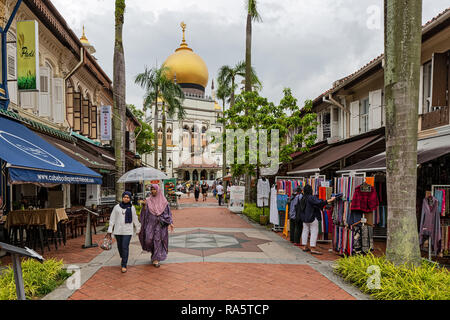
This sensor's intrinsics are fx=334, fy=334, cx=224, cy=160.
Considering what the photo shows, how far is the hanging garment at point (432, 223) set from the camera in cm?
711

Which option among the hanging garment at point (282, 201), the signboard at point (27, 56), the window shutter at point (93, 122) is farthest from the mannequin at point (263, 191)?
the window shutter at point (93, 122)

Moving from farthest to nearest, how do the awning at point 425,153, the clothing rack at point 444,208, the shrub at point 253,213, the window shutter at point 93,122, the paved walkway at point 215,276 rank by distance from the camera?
1. the window shutter at point 93,122
2. the shrub at point 253,213
3. the awning at point 425,153
4. the clothing rack at point 444,208
5. the paved walkway at point 215,276

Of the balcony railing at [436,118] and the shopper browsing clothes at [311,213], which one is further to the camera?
the balcony railing at [436,118]

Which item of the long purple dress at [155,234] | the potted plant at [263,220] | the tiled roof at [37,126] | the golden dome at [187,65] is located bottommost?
the potted plant at [263,220]

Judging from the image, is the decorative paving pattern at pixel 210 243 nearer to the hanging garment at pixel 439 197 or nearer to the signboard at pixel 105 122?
the hanging garment at pixel 439 197

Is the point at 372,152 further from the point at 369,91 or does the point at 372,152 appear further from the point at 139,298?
the point at 139,298

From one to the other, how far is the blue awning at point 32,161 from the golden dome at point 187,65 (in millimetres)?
43735

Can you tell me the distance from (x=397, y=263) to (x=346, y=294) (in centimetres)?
112

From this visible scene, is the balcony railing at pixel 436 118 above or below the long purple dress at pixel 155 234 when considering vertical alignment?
above

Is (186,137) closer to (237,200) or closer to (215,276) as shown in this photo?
(237,200)

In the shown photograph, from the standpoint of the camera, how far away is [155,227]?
22.3 feet

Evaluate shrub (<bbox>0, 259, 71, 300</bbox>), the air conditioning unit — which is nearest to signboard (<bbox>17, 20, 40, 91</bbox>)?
shrub (<bbox>0, 259, 71, 300</bbox>)

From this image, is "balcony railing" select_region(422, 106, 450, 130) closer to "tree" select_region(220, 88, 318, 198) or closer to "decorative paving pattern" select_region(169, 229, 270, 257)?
"tree" select_region(220, 88, 318, 198)
